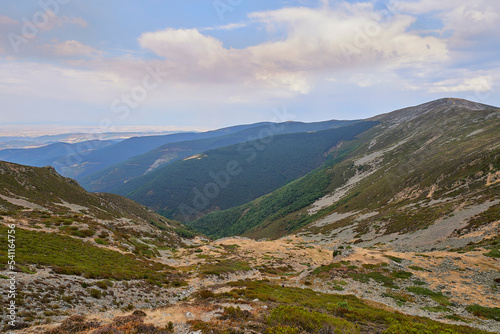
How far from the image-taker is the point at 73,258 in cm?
2295

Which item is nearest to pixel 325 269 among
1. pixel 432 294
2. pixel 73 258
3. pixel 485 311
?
pixel 432 294

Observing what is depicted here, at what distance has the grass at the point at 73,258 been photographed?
19.4 meters

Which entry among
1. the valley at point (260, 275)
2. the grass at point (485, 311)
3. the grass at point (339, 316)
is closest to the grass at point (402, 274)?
the valley at point (260, 275)

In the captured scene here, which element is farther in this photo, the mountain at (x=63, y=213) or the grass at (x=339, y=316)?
the mountain at (x=63, y=213)

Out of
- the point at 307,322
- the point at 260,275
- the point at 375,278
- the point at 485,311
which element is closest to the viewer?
the point at 307,322

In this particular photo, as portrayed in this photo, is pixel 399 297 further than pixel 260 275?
No

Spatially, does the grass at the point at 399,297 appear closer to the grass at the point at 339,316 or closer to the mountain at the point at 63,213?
the grass at the point at 339,316

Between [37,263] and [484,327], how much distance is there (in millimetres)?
38001

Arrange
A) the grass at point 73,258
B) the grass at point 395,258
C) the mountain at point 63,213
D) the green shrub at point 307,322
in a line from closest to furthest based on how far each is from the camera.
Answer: the green shrub at point 307,322 → the grass at point 73,258 → the grass at point 395,258 → the mountain at point 63,213

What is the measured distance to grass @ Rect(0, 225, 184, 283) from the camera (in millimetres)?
19406

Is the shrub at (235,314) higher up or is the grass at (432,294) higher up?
the shrub at (235,314)

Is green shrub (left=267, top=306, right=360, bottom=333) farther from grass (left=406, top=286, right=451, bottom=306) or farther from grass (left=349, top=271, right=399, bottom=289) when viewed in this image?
grass (left=349, top=271, right=399, bottom=289)

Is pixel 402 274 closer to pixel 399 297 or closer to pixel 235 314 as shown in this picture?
pixel 399 297

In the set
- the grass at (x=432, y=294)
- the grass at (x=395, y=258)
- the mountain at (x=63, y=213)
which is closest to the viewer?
the grass at (x=432, y=294)
